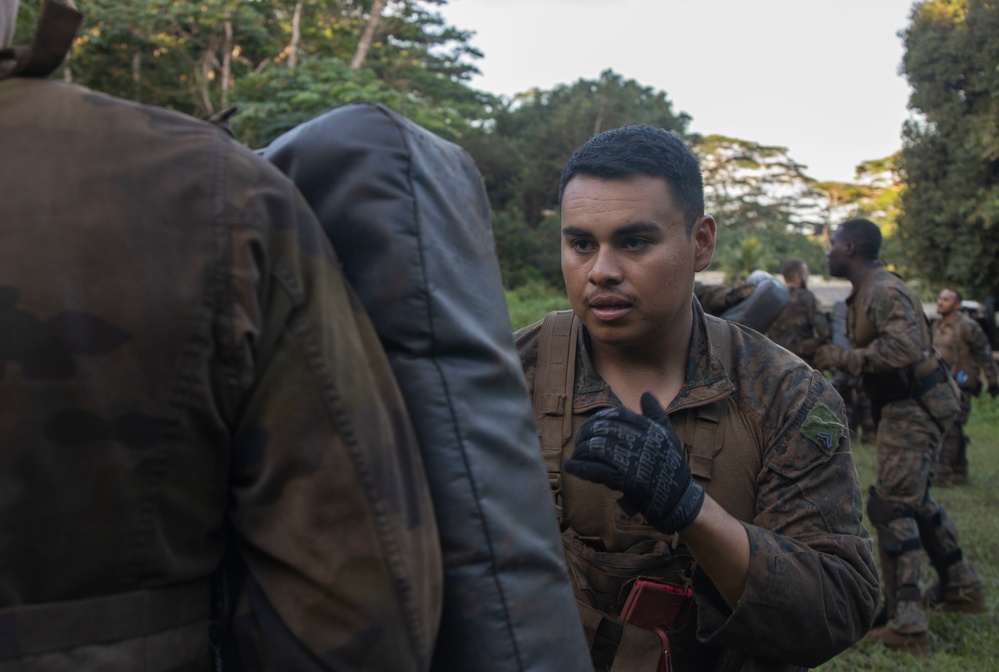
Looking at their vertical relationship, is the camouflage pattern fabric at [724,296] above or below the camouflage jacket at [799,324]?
above

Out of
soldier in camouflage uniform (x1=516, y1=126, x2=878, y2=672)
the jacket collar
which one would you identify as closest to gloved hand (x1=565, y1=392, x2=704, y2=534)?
soldier in camouflage uniform (x1=516, y1=126, x2=878, y2=672)

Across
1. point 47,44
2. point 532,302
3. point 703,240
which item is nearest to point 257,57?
point 532,302

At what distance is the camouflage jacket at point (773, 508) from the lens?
2.01m

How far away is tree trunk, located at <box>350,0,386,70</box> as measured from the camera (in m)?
20.2

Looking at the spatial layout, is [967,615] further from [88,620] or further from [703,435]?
[88,620]

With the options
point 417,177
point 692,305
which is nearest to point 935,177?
point 692,305

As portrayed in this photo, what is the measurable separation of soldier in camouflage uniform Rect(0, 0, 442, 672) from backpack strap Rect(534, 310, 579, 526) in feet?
3.85

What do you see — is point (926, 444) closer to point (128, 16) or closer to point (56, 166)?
point (56, 166)

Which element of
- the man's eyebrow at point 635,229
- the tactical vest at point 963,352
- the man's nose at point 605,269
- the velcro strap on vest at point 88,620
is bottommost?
the tactical vest at point 963,352

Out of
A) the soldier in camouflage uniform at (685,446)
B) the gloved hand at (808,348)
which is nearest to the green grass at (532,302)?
the gloved hand at (808,348)

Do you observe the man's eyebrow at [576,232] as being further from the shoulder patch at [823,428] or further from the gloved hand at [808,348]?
the gloved hand at [808,348]

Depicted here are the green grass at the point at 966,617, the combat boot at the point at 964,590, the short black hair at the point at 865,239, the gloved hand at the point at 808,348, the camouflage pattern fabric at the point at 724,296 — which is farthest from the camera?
the gloved hand at the point at 808,348

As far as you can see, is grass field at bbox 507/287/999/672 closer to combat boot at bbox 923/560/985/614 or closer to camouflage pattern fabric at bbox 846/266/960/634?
combat boot at bbox 923/560/985/614

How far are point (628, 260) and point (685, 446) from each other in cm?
→ 45
